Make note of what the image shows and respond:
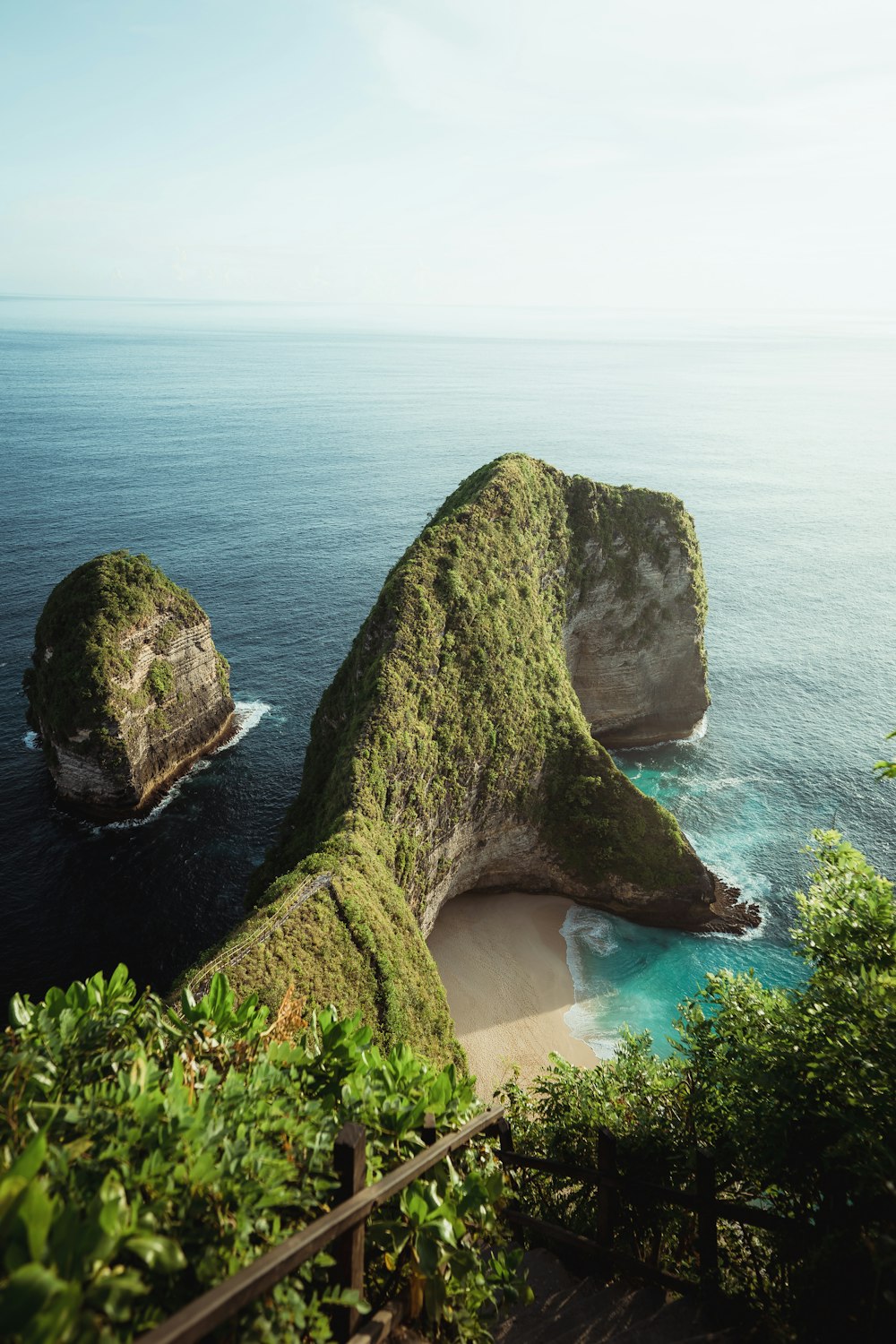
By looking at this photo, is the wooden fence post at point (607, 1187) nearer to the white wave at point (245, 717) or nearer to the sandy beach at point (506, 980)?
the sandy beach at point (506, 980)

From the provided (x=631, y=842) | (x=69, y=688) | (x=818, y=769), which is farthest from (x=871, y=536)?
(x=69, y=688)

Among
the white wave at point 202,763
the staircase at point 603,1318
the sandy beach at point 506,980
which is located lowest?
the sandy beach at point 506,980

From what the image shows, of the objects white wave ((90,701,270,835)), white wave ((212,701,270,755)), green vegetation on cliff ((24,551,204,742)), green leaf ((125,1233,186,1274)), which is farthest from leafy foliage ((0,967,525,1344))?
white wave ((212,701,270,755))

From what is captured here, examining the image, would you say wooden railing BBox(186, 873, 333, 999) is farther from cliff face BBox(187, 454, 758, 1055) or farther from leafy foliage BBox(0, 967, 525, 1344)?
leafy foliage BBox(0, 967, 525, 1344)

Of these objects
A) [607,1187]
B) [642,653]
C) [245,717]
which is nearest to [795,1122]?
[607,1187]

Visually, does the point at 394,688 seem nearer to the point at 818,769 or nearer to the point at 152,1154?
the point at 152,1154

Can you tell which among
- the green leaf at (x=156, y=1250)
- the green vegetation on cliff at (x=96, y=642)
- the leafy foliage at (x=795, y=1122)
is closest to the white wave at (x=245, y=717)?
the green vegetation on cliff at (x=96, y=642)

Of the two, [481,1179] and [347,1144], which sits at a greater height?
[347,1144]
